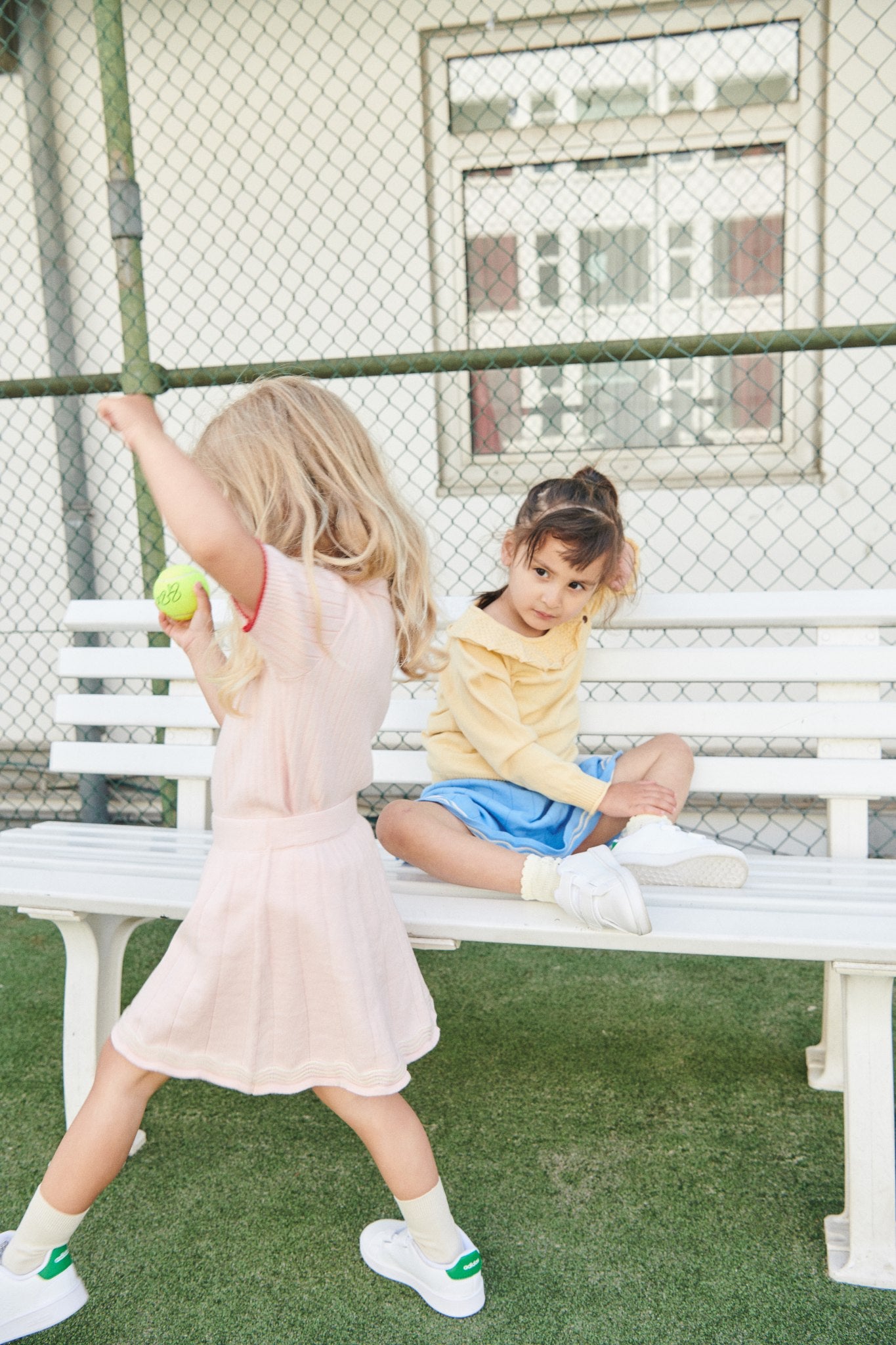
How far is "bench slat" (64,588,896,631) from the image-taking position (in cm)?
210

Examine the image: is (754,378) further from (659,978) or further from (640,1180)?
(640,1180)

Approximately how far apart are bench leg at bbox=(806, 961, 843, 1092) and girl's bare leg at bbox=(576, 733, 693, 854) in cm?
45

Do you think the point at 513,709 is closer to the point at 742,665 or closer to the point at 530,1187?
the point at 742,665

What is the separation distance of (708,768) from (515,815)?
438 mm

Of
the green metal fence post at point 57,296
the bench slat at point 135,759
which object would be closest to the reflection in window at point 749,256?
the green metal fence post at point 57,296

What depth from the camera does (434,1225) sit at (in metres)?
1.46

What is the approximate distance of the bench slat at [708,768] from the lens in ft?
6.68

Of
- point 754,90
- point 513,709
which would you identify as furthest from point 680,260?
point 513,709

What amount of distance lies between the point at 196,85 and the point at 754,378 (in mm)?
2483

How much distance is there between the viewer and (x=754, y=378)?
4.05m

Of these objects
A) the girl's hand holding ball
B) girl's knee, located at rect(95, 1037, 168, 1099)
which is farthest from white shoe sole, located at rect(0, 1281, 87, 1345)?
the girl's hand holding ball

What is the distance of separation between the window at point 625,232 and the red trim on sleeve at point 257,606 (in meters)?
2.76

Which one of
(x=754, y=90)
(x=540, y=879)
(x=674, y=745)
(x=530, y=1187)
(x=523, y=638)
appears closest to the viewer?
(x=540, y=879)

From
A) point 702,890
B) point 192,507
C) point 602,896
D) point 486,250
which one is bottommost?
point 702,890
